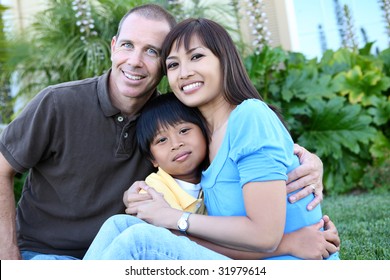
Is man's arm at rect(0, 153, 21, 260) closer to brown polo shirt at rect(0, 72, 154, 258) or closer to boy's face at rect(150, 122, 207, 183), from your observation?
brown polo shirt at rect(0, 72, 154, 258)

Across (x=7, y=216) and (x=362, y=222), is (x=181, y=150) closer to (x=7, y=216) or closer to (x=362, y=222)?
(x=7, y=216)

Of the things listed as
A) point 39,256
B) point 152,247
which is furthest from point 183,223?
point 39,256

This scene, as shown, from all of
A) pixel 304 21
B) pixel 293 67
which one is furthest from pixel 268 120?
pixel 304 21

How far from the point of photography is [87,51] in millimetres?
5715

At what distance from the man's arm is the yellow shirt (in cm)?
72

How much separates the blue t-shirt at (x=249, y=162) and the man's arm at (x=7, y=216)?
1.01 m

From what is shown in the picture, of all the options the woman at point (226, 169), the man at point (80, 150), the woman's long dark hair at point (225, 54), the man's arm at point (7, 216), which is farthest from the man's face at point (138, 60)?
the man's arm at point (7, 216)

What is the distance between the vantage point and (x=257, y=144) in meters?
1.81

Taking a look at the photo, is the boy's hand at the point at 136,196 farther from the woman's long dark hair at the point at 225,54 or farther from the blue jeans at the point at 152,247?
the woman's long dark hair at the point at 225,54

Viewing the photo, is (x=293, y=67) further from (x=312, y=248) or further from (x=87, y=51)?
(x=312, y=248)

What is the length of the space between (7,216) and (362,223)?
2.40 m

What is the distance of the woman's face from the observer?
83.7 inches

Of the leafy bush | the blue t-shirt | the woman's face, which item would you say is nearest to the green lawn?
the leafy bush

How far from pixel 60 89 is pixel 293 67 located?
3.82 meters
